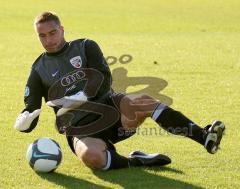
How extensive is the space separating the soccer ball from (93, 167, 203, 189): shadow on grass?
0.43 metres

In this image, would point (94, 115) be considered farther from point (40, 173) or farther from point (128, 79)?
point (128, 79)

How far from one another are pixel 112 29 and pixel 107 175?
56.6 ft

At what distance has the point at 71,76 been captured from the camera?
7.07 meters

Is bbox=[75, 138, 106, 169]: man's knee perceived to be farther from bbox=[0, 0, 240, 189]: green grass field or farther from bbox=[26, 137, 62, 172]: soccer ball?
bbox=[26, 137, 62, 172]: soccer ball

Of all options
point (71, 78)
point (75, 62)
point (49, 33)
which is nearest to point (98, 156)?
point (71, 78)

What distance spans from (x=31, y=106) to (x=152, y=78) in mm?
6005

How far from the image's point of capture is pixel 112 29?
918 inches

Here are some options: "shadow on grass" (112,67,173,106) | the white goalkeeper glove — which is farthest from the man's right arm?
"shadow on grass" (112,67,173,106)

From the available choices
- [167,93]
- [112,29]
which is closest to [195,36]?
[112,29]

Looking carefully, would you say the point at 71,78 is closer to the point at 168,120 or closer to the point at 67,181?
the point at 168,120

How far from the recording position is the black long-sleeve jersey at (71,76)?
7000 mm

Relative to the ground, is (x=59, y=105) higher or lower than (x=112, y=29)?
higher

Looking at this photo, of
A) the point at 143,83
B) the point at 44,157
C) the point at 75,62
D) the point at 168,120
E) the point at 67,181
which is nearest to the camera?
the point at 67,181

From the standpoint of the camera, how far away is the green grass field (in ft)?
20.7
